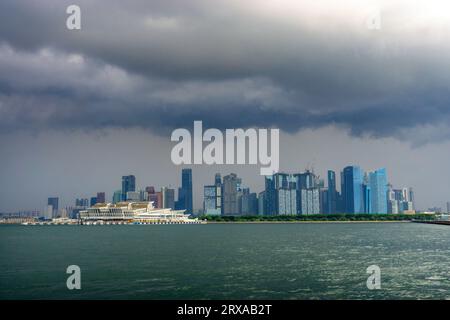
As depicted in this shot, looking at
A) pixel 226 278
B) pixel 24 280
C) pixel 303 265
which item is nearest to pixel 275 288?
pixel 226 278

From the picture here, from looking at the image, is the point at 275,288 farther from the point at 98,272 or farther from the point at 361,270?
the point at 98,272

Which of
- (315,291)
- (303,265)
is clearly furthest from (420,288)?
(303,265)

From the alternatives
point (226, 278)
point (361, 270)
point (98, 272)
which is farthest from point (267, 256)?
point (98, 272)

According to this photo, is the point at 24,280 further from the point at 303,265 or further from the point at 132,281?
the point at 303,265

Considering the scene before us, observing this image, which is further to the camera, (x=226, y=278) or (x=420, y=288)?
(x=226, y=278)
